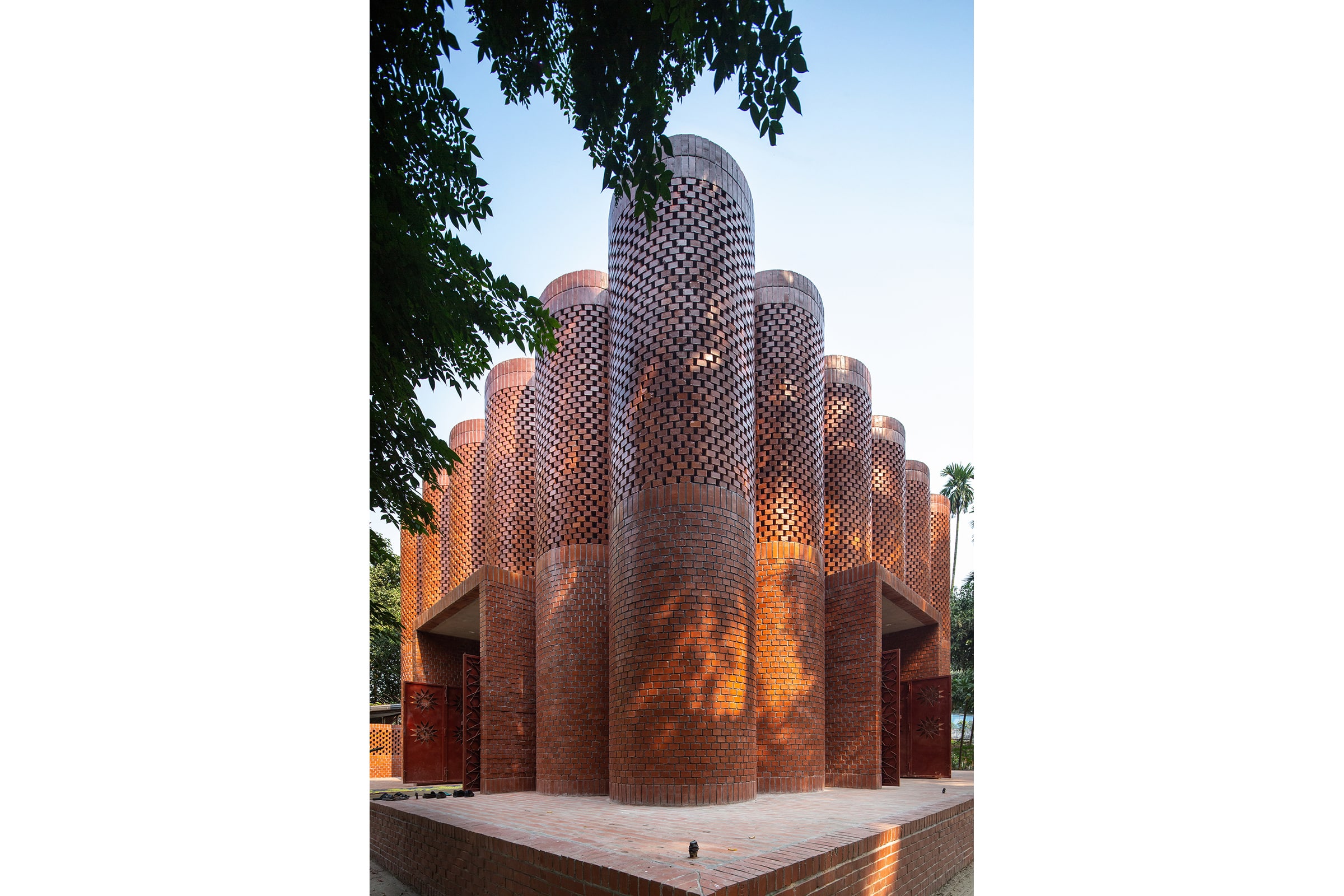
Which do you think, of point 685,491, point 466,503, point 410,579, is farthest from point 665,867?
point 410,579

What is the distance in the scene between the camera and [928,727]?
14.2 meters

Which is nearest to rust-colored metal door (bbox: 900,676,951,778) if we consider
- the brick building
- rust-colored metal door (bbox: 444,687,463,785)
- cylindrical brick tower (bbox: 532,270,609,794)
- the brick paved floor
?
the brick building

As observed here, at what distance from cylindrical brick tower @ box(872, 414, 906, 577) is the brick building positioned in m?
0.07

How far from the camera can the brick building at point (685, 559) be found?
7590 mm

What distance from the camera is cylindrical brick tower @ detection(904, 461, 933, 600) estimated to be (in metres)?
16.7

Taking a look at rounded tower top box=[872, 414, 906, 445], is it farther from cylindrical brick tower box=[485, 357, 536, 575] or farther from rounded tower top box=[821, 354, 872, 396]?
cylindrical brick tower box=[485, 357, 536, 575]

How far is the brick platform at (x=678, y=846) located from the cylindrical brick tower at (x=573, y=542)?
131cm

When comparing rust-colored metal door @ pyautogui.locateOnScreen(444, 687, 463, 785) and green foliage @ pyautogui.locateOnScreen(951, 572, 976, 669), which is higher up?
green foliage @ pyautogui.locateOnScreen(951, 572, 976, 669)

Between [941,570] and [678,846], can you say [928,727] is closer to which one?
[941,570]

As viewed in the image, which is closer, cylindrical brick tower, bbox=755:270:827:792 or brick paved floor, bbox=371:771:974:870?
brick paved floor, bbox=371:771:974:870

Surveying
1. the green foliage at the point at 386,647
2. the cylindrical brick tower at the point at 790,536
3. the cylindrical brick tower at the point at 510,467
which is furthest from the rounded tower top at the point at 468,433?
the cylindrical brick tower at the point at 790,536

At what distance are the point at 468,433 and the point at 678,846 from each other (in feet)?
43.6

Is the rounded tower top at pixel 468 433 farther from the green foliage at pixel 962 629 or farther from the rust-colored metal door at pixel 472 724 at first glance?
the green foliage at pixel 962 629
